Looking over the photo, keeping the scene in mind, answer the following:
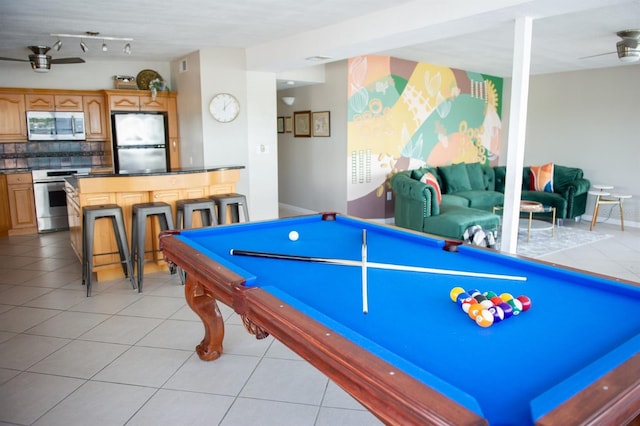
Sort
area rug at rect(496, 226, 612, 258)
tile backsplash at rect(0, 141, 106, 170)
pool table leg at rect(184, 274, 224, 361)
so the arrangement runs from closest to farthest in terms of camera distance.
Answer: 1. pool table leg at rect(184, 274, 224, 361)
2. area rug at rect(496, 226, 612, 258)
3. tile backsplash at rect(0, 141, 106, 170)

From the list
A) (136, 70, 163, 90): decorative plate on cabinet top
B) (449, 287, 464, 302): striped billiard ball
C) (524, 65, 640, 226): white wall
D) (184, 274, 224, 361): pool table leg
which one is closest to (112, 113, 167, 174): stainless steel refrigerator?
(136, 70, 163, 90): decorative plate on cabinet top

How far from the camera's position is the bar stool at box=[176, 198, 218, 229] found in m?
4.46

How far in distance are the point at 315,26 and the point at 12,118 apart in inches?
187

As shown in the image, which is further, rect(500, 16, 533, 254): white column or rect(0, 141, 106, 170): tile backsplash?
rect(0, 141, 106, 170): tile backsplash

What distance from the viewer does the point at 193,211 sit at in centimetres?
477

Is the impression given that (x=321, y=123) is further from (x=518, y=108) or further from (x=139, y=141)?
(x=518, y=108)

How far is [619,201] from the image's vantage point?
7172mm

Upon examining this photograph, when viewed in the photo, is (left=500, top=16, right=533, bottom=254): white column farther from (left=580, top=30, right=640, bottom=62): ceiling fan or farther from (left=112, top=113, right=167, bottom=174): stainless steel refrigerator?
(left=112, top=113, right=167, bottom=174): stainless steel refrigerator

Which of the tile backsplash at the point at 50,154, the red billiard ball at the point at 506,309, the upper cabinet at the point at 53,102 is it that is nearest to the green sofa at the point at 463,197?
the red billiard ball at the point at 506,309

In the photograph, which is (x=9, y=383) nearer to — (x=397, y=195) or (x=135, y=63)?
(x=397, y=195)

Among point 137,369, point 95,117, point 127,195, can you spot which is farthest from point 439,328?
point 95,117

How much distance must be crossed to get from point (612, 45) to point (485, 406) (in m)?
6.34

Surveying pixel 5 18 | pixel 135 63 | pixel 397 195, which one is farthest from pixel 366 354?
pixel 135 63

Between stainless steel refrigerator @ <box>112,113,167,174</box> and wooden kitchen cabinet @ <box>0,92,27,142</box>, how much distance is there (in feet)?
4.04
